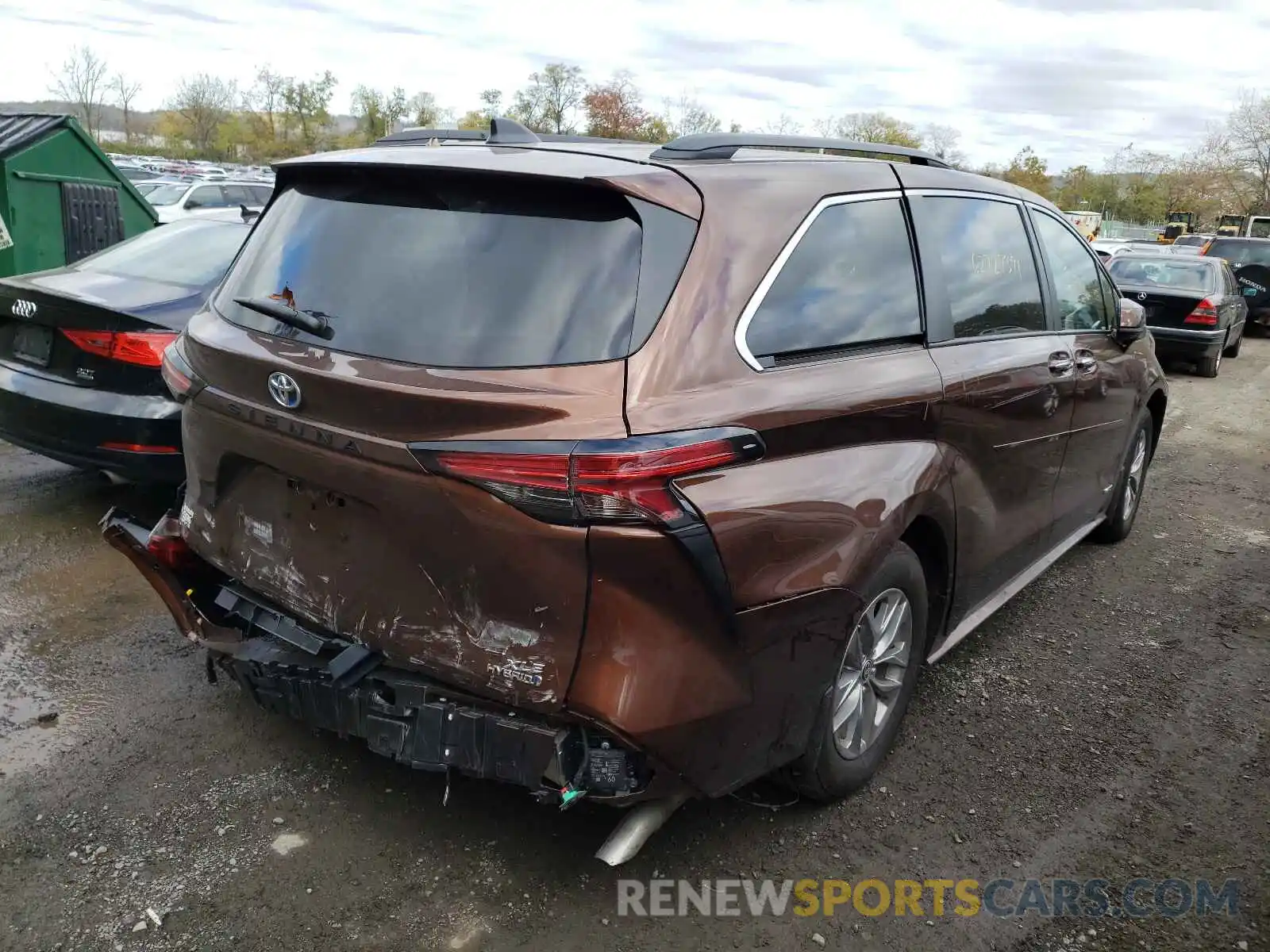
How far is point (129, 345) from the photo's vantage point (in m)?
4.62

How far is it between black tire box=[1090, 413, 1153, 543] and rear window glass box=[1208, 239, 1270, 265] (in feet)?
51.3

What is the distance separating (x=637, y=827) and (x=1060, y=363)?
103 inches

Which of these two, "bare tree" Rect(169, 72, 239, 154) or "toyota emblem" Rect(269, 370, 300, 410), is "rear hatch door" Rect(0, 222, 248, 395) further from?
"bare tree" Rect(169, 72, 239, 154)

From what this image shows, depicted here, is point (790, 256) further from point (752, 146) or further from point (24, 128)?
point (24, 128)

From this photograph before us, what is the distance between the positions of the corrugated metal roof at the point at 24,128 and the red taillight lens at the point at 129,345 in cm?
481

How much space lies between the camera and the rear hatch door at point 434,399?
2.27 m

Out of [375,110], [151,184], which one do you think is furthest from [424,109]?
[151,184]

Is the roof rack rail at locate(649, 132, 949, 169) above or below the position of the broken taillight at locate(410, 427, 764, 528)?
above

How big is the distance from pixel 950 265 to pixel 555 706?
2080 mm

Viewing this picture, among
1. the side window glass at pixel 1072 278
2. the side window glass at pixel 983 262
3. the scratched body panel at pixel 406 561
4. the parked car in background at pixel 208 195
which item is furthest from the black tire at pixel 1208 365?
the parked car in background at pixel 208 195

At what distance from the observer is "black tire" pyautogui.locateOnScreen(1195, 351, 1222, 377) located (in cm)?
1302

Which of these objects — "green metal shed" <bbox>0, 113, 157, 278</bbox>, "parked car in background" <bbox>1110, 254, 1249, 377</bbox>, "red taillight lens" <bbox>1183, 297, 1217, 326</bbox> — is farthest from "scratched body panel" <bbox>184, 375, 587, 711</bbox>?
"red taillight lens" <bbox>1183, 297, 1217, 326</bbox>

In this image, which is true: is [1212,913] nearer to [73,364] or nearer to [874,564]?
[874,564]

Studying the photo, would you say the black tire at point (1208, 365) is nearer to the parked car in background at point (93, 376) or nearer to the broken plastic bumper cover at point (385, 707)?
the parked car in background at point (93, 376)
